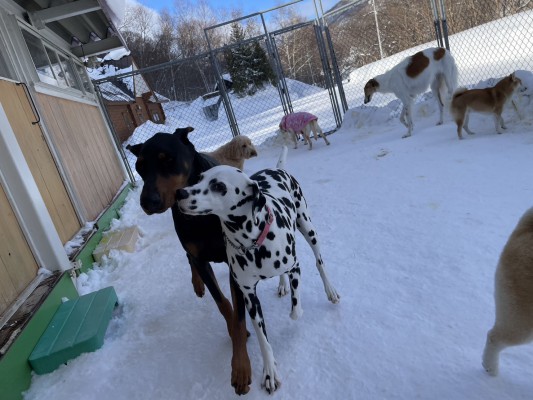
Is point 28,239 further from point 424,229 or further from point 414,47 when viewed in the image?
point 414,47

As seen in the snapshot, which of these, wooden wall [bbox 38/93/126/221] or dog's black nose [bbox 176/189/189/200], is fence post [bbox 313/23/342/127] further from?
dog's black nose [bbox 176/189/189/200]

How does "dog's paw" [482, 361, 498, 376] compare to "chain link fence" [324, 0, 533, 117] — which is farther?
"chain link fence" [324, 0, 533, 117]

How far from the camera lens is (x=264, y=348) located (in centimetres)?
191

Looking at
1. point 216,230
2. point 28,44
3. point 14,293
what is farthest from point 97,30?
point 216,230

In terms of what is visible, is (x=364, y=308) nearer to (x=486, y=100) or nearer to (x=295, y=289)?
(x=295, y=289)

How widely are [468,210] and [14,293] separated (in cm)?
376

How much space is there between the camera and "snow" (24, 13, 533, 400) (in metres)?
1.75

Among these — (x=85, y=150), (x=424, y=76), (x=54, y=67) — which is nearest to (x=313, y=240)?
(x=85, y=150)

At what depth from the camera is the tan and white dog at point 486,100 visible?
5238 mm

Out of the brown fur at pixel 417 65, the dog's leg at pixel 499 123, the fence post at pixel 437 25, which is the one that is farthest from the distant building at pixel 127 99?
the dog's leg at pixel 499 123

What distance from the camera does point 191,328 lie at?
2547mm

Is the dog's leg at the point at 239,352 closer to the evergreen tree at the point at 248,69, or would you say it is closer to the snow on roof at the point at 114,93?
the evergreen tree at the point at 248,69

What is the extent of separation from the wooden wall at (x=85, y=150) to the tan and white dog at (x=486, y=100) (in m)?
5.59

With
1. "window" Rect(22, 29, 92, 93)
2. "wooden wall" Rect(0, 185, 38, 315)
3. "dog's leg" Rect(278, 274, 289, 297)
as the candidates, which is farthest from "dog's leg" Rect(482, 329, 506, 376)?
→ "window" Rect(22, 29, 92, 93)
